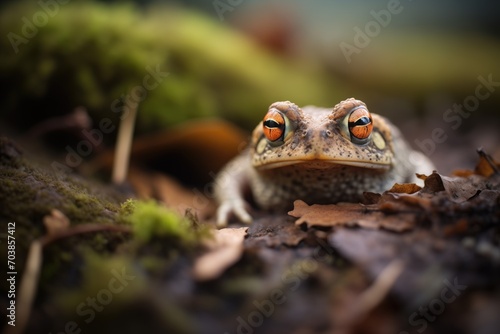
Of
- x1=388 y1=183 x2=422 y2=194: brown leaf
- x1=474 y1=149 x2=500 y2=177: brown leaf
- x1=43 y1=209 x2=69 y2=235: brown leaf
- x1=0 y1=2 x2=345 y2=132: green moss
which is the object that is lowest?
x1=43 y1=209 x2=69 y2=235: brown leaf

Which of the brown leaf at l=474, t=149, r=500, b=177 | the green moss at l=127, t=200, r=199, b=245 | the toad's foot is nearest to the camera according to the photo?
the green moss at l=127, t=200, r=199, b=245

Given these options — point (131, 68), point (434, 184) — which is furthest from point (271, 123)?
point (131, 68)

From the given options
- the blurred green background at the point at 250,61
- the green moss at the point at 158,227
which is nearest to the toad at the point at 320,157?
the green moss at the point at 158,227

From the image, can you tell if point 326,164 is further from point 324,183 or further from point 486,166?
point 486,166

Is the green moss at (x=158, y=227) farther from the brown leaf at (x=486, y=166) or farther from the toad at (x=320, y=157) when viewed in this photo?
the brown leaf at (x=486, y=166)

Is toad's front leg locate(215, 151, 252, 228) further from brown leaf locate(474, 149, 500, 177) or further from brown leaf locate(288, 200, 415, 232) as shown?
brown leaf locate(474, 149, 500, 177)

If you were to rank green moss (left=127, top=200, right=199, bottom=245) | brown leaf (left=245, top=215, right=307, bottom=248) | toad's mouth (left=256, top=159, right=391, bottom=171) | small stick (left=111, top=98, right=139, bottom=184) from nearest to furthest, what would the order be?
green moss (left=127, top=200, right=199, bottom=245) < brown leaf (left=245, top=215, right=307, bottom=248) < toad's mouth (left=256, top=159, right=391, bottom=171) < small stick (left=111, top=98, right=139, bottom=184)

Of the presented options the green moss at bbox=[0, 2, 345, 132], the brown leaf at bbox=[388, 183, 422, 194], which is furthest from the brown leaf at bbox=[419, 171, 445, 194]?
the green moss at bbox=[0, 2, 345, 132]
